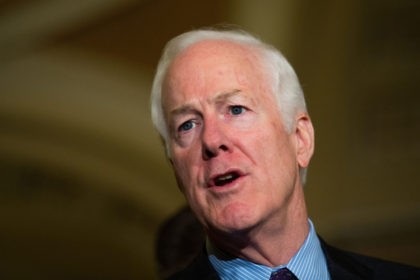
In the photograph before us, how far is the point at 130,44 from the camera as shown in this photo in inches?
182

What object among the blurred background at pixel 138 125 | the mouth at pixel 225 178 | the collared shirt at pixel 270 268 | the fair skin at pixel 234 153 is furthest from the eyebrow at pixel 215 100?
the blurred background at pixel 138 125

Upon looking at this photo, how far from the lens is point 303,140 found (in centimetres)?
203

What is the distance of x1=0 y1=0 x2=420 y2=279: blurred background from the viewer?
4.25 meters

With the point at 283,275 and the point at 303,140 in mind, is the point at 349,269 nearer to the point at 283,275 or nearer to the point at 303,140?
the point at 283,275

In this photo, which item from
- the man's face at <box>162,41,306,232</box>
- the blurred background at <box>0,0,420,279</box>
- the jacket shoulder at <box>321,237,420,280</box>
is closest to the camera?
the man's face at <box>162,41,306,232</box>

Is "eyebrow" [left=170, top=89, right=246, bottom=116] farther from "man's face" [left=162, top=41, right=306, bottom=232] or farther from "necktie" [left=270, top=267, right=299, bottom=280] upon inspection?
"necktie" [left=270, top=267, right=299, bottom=280]

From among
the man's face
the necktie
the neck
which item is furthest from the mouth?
the necktie

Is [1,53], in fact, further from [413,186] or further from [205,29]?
[205,29]

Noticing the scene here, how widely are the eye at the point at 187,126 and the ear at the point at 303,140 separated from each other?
0.80ft

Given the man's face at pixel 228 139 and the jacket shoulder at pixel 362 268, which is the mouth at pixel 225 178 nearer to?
the man's face at pixel 228 139

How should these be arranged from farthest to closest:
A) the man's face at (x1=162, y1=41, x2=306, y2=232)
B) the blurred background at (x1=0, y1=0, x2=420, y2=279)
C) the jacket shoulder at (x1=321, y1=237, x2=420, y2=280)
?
the blurred background at (x1=0, y1=0, x2=420, y2=279) → the jacket shoulder at (x1=321, y1=237, x2=420, y2=280) → the man's face at (x1=162, y1=41, x2=306, y2=232)

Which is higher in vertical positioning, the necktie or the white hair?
the white hair

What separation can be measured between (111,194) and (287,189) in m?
3.00

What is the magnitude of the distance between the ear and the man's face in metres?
0.02
